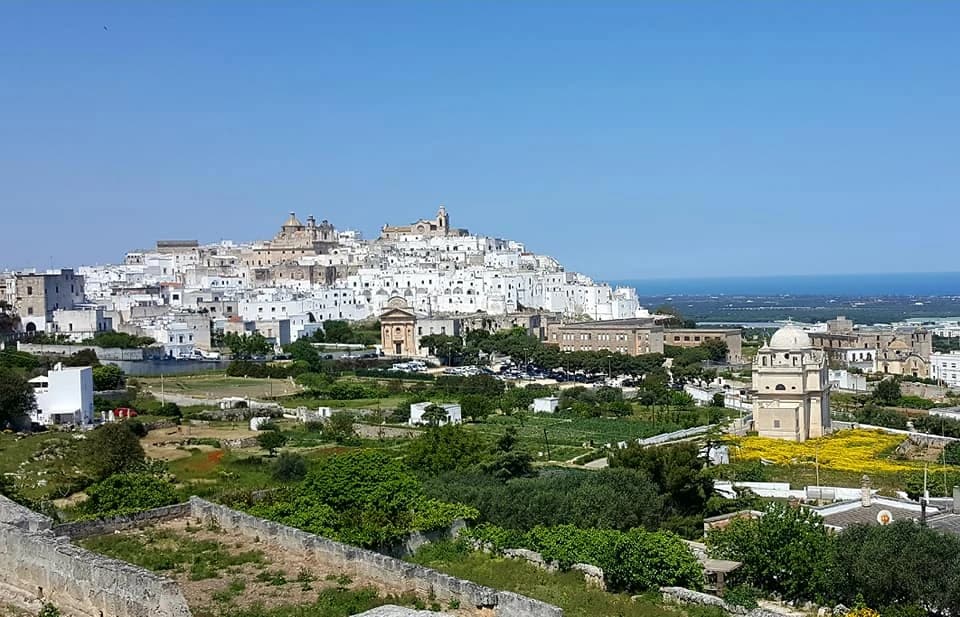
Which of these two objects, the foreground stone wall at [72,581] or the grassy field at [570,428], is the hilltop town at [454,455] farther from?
the grassy field at [570,428]

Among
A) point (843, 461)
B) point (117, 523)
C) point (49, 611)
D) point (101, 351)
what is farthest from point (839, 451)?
point (101, 351)

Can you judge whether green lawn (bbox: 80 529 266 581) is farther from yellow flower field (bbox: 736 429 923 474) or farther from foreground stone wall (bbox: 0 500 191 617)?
yellow flower field (bbox: 736 429 923 474)

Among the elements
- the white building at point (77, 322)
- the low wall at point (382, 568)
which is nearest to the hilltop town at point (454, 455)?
the low wall at point (382, 568)

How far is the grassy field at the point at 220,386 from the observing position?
160ft

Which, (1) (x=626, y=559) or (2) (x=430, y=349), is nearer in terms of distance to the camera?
(1) (x=626, y=559)

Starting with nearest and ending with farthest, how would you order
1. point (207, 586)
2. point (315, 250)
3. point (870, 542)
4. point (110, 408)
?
point (207, 586) → point (870, 542) → point (110, 408) → point (315, 250)

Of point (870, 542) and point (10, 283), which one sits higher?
point (10, 283)

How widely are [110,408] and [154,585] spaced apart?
32290 millimetres

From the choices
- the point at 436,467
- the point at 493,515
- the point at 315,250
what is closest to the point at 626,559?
the point at 493,515

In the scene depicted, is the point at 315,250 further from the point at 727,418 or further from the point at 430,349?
the point at 727,418

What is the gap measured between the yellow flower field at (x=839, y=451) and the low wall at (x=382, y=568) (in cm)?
1923

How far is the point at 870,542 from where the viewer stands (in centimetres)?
1518

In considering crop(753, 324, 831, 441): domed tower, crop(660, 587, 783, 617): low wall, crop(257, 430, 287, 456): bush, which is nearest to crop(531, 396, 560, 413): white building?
crop(753, 324, 831, 441): domed tower

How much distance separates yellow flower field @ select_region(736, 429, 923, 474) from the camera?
97.0 ft
